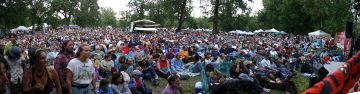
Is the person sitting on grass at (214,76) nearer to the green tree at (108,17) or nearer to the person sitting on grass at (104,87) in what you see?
the person sitting on grass at (104,87)

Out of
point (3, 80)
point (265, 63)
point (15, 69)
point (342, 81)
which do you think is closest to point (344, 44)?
point (265, 63)

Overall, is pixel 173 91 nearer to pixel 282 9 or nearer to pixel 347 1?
pixel 347 1

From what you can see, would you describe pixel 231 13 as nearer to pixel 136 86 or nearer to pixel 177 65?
pixel 177 65

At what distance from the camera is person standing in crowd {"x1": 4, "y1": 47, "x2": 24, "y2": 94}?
5.82 meters

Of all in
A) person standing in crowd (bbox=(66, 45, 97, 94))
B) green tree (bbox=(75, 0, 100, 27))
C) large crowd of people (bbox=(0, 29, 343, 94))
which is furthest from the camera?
green tree (bbox=(75, 0, 100, 27))

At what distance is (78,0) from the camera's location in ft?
309

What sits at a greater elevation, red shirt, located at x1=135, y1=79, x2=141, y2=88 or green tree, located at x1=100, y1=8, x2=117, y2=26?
red shirt, located at x1=135, y1=79, x2=141, y2=88

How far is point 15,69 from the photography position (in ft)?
19.5

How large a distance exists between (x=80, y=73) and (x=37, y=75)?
0.76 meters

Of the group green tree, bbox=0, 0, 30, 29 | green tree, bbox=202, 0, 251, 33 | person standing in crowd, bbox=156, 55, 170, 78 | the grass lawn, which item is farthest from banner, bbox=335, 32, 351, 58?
green tree, bbox=0, 0, 30, 29

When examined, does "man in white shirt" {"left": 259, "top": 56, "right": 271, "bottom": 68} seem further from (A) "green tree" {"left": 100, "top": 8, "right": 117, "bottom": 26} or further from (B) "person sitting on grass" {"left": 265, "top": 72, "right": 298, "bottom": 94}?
(A) "green tree" {"left": 100, "top": 8, "right": 117, "bottom": 26}

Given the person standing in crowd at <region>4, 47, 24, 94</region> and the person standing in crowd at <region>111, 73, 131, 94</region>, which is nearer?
the person standing in crowd at <region>4, 47, 24, 94</region>

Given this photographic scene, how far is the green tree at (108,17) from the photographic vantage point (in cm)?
13838

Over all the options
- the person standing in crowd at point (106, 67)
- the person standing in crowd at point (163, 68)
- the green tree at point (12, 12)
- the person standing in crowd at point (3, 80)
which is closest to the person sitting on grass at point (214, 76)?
the person standing in crowd at point (163, 68)
